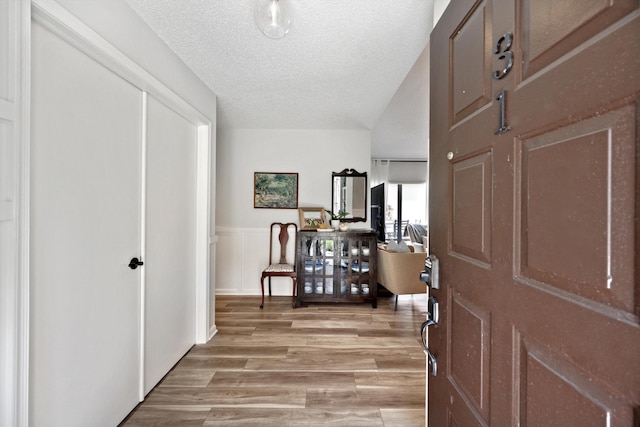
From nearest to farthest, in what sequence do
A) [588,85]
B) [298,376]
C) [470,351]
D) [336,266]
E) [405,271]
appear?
[588,85]
[470,351]
[298,376]
[405,271]
[336,266]

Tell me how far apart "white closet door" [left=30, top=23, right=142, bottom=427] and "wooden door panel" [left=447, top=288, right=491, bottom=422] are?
5.09ft

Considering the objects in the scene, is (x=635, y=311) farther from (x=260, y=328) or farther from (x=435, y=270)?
(x=260, y=328)

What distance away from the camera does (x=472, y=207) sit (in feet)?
2.60

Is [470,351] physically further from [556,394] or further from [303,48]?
[303,48]

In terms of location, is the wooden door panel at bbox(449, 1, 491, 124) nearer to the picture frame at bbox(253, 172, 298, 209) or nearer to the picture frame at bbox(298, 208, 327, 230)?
the picture frame at bbox(298, 208, 327, 230)

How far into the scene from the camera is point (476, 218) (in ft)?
2.52

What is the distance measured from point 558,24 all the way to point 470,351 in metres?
0.80

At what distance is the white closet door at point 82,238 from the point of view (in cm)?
108

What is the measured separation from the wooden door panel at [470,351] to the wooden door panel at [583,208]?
24cm

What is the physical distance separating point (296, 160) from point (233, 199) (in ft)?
3.40

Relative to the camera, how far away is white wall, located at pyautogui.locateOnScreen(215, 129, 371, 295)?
376cm

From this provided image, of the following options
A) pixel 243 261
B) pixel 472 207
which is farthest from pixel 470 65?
pixel 243 261

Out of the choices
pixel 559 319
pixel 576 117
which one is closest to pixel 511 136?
pixel 576 117

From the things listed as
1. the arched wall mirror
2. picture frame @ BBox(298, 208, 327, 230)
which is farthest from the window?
picture frame @ BBox(298, 208, 327, 230)
